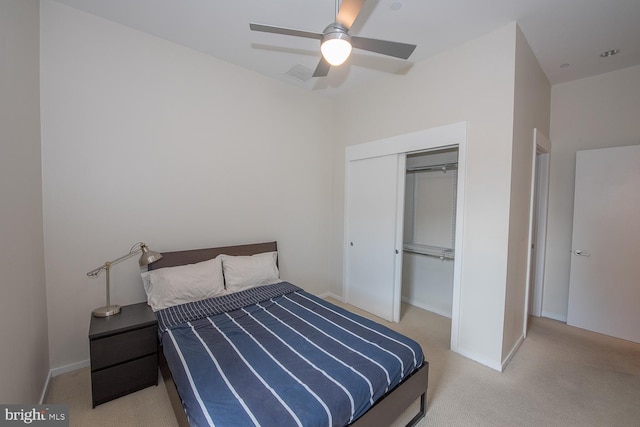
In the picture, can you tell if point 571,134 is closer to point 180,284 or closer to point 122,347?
point 180,284

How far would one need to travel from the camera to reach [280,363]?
161cm

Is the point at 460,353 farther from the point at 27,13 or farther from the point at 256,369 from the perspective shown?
the point at 27,13

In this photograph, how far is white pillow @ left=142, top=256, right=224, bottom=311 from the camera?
2.38 metres

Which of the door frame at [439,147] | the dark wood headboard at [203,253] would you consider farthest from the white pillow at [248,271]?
the door frame at [439,147]

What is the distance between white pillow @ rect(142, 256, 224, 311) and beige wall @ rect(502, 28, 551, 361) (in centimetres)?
280

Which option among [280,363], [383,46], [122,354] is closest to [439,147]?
[383,46]

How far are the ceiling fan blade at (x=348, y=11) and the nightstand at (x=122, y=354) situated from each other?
2514 millimetres

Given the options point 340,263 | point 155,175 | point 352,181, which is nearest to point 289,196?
point 352,181

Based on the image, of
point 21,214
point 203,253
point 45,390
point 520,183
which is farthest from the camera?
point 203,253

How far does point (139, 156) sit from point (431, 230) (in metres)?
3.72

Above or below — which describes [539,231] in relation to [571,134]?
below

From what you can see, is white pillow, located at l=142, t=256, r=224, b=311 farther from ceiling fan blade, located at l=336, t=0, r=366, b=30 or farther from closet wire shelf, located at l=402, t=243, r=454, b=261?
closet wire shelf, located at l=402, t=243, r=454, b=261

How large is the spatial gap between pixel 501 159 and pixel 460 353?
1.94 metres

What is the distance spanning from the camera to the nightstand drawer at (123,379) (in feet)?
6.20
